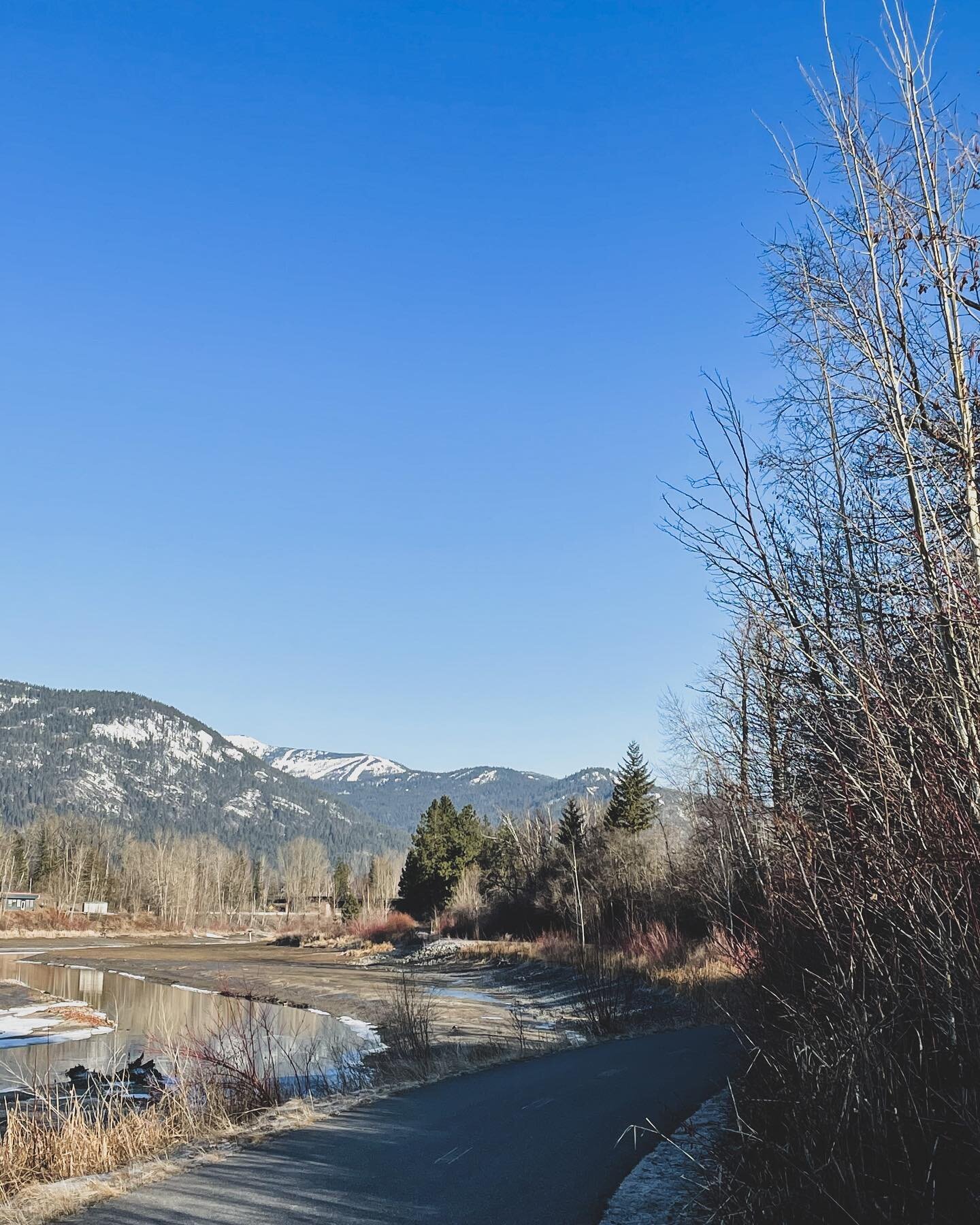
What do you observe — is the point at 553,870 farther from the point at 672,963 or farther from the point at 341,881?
the point at 341,881

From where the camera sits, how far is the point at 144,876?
13600 cm

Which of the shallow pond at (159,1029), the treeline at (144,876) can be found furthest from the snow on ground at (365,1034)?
the treeline at (144,876)

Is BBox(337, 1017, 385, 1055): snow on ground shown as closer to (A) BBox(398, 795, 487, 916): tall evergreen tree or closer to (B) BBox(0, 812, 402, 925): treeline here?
(A) BBox(398, 795, 487, 916): tall evergreen tree

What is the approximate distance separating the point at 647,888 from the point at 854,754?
38839mm

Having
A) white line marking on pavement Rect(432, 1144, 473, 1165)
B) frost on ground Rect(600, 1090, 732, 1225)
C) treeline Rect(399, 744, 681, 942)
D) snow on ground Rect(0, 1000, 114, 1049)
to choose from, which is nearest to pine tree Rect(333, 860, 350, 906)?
treeline Rect(399, 744, 681, 942)

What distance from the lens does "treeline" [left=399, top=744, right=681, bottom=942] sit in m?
43.9

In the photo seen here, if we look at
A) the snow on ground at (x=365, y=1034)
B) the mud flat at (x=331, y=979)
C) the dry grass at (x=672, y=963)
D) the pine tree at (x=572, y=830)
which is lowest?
the mud flat at (x=331, y=979)

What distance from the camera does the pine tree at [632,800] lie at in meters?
53.3

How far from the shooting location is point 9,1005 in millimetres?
32781

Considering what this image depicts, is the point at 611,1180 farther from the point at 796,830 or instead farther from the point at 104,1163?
the point at 104,1163

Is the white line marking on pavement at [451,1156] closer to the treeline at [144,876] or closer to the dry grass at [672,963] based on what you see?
the dry grass at [672,963]

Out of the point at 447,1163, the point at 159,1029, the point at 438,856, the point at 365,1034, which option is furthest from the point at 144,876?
the point at 447,1163

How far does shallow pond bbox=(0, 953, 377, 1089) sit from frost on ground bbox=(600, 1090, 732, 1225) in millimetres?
5272

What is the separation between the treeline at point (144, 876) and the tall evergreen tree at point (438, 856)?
33623 mm
